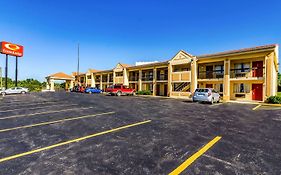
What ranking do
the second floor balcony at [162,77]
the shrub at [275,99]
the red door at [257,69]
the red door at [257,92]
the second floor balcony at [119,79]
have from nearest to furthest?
1. the shrub at [275,99]
2. the red door at [257,69]
3. the red door at [257,92]
4. the second floor balcony at [162,77]
5. the second floor balcony at [119,79]

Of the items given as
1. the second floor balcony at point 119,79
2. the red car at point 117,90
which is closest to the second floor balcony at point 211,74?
the red car at point 117,90

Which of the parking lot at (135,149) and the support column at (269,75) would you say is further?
the support column at (269,75)

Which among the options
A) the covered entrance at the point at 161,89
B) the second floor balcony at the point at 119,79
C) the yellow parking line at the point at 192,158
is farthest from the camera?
the second floor balcony at the point at 119,79

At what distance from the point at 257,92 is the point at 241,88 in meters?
1.84

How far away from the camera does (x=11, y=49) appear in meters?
38.3

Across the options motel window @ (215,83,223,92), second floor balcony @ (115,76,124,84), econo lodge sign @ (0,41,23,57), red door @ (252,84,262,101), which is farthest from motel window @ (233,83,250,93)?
econo lodge sign @ (0,41,23,57)

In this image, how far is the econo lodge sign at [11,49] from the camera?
3664 centimetres

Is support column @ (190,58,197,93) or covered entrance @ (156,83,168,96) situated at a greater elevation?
support column @ (190,58,197,93)

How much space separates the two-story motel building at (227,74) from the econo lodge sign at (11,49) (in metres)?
31.1

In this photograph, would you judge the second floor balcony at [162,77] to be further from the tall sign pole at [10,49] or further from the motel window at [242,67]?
the tall sign pole at [10,49]

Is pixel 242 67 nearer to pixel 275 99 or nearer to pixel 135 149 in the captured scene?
pixel 275 99

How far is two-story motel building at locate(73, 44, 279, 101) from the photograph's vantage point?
17844 millimetres

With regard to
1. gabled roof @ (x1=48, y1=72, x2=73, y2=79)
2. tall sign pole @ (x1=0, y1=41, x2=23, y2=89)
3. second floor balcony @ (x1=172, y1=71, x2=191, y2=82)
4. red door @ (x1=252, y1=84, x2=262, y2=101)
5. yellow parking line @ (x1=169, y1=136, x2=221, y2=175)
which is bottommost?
yellow parking line @ (x1=169, y1=136, x2=221, y2=175)

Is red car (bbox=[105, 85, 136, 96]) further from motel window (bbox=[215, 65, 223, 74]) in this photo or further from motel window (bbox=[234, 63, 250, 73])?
motel window (bbox=[234, 63, 250, 73])
